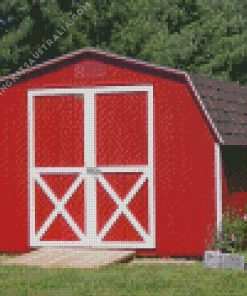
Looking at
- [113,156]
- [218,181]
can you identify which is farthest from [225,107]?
[113,156]

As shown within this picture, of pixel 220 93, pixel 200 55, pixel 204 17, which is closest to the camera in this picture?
pixel 220 93

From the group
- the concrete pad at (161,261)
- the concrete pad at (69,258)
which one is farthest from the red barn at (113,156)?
the concrete pad at (69,258)

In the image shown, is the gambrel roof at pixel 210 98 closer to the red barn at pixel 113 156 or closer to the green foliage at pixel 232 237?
the red barn at pixel 113 156

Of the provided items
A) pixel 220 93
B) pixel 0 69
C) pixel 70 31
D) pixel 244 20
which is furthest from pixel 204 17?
pixel 220 93

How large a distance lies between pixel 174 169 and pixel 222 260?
1.93 metres

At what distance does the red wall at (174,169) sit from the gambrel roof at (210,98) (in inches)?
5.6

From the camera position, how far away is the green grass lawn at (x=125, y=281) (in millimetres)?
8758

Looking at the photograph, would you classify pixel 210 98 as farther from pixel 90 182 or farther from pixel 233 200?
pixel 90 182

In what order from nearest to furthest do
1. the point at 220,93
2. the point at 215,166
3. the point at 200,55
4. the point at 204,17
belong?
the point at 215,166 → the point at 220,93 → the point at 200,55 → the point at 204,17

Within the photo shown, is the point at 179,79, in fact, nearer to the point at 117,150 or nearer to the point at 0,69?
the point at 117,150

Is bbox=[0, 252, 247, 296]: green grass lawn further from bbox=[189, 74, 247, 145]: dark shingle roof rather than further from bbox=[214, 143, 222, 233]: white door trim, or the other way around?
bbox=[189, 74, 247, 145]: dark shingle roof

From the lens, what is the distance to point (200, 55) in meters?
28.3

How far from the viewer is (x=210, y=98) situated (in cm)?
1209

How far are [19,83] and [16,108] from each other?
1.48 ft
